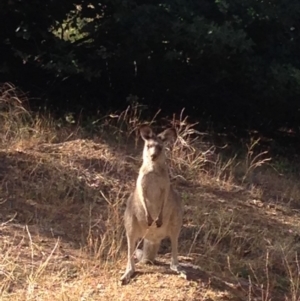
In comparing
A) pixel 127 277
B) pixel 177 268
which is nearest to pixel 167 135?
pixel 177 268

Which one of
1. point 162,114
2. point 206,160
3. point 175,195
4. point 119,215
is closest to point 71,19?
point 162,114

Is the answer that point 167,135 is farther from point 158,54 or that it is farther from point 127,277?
point 158,54

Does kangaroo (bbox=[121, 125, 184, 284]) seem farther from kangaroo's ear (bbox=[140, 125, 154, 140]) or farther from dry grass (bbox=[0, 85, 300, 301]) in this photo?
dry grass (bbox=[0, 85, 300, 301])

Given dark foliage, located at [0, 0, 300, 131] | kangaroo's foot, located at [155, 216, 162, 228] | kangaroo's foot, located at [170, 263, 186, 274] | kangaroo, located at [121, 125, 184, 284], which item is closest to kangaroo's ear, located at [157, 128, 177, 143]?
kangaroo, located at [121, 125, 184, 284]

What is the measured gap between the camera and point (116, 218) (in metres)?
8.00

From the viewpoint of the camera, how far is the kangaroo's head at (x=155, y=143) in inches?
271

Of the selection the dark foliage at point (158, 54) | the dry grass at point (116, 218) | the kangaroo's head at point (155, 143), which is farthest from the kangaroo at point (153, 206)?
the dark foliage at point (158, 54)

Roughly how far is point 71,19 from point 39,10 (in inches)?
20.4

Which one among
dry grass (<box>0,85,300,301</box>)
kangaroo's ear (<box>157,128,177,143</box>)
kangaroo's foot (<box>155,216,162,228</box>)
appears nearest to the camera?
dry grass (<box>0,85,300,301</box>)

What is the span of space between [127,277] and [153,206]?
25.6 inches

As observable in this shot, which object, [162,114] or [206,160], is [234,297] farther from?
[162,114]

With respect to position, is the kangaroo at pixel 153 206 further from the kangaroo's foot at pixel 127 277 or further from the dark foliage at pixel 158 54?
the dark foliage at pixel 158 54

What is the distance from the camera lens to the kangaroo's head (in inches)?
271

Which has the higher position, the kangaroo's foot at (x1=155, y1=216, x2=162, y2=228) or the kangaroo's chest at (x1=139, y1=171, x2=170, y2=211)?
the kangaroo's chest at (x1=139, y1=171, x2=170, y2=211)
